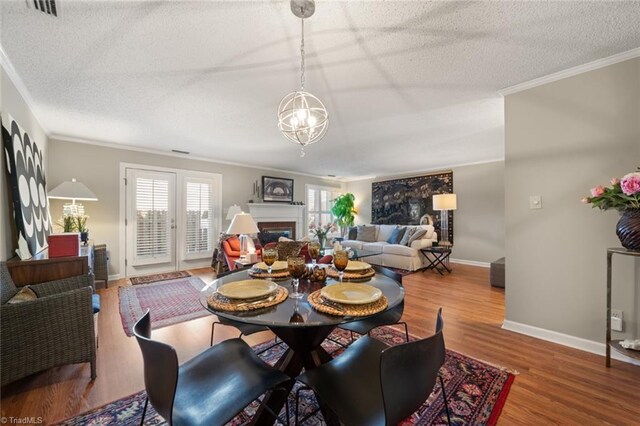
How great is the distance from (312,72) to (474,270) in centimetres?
515

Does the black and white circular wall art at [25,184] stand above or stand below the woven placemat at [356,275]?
above

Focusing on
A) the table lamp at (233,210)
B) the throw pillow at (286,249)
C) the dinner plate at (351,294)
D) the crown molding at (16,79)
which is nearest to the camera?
the dinner plate at (351,294)

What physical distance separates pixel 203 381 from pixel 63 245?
2055mm

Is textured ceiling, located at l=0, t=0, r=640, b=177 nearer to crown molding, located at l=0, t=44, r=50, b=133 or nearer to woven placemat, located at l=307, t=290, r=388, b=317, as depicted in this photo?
crown molding, located at l=0, t=44, r=50, b=133

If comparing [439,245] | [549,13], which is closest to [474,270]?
[439,245]

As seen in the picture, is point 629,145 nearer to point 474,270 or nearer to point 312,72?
point 312,72

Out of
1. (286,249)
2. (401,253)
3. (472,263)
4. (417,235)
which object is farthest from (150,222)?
(472,263)

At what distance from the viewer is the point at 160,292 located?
3.75 m

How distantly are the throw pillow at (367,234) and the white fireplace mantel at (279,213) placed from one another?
170 cm

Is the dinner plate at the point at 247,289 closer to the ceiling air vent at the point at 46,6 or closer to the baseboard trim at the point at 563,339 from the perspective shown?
the ceiling air vent at the point at 46,6

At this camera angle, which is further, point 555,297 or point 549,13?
point 555,297

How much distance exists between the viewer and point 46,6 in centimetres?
146

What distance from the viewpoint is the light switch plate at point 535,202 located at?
2.36 meters

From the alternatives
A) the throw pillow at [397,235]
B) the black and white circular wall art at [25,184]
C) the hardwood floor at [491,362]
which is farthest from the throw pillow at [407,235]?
the black and white circular wall art at [25,184]
